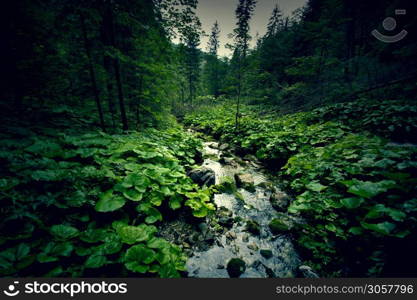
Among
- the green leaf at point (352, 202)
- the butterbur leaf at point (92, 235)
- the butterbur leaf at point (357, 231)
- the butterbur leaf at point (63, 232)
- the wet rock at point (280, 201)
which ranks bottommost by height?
the wet rock at point (280, 201)

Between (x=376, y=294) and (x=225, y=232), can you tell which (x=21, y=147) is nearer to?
(x=225, y=232)

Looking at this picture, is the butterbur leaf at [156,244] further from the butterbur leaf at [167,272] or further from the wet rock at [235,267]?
the wet rock at [235,267]

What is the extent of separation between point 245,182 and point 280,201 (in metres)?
1.35

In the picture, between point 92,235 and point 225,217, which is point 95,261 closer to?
point 92,235

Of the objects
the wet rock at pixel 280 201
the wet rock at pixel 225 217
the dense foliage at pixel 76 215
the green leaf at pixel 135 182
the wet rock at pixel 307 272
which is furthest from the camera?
the wet rock at pixel 280 201

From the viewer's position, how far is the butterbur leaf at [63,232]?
193 centimetres

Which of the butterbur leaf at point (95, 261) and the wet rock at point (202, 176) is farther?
the wet rock at point (202, 176)

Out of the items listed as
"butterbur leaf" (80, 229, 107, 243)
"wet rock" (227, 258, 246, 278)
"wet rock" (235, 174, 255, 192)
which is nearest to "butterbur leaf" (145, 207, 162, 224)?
"butterbur leaf" (80, 229, 107, 243)

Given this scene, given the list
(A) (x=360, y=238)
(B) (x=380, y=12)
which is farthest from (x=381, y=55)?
(A) (x=360, y=238)

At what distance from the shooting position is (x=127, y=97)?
7.72 m

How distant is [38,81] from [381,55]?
65.5 feet

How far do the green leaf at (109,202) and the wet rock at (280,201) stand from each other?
153 inches

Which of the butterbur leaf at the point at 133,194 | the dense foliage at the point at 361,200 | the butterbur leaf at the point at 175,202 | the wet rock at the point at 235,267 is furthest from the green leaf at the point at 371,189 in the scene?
the butterbur leaf at the point at 133,194

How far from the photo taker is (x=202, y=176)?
5.15 m
